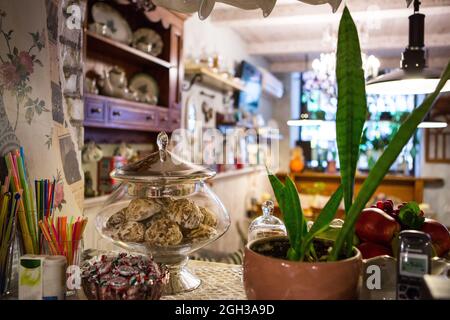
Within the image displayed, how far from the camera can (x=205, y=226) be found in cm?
97

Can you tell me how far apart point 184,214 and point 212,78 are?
2859 mm

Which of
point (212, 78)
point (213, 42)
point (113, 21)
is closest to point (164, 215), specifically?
point (113, 21)

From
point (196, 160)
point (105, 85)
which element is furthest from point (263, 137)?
point (105, 85)

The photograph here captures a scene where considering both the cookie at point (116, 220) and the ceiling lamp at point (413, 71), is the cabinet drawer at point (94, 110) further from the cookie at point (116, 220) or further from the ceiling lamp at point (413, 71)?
the ceiling lamp at point (413, 71)

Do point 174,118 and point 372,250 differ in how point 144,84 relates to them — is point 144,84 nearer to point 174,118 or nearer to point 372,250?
point 174,118

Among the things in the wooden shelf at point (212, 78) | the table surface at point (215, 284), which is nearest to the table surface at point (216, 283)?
the table surface at point (215, 284)

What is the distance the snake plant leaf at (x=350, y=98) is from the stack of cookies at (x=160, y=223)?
37 cm

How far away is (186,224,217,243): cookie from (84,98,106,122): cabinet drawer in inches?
51.6

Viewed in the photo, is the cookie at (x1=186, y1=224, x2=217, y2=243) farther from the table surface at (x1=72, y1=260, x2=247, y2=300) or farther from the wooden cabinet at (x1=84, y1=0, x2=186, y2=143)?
the wooden cabinet at (x1=84, y1=0, x2=186, y2=143)

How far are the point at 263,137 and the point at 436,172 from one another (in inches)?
107

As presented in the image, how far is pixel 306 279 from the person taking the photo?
660 mm

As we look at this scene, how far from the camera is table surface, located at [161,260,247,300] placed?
2.99 feet

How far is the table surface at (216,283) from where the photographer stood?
2.99 feet

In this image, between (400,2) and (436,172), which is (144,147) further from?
(436,172)
